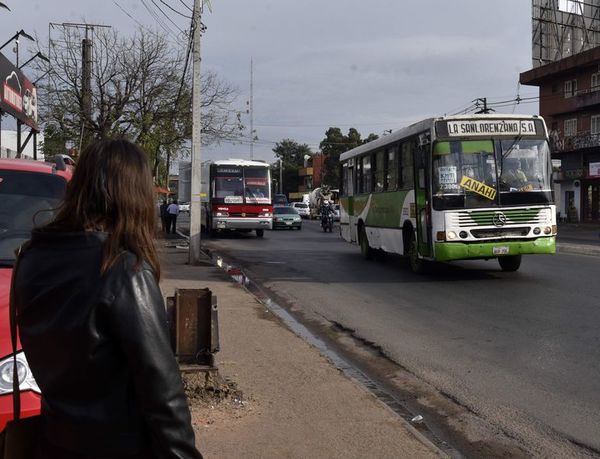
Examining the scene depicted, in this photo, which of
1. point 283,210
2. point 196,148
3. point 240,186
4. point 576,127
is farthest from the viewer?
point 576,127

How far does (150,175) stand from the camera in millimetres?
2037

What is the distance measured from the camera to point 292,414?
5.24 metres

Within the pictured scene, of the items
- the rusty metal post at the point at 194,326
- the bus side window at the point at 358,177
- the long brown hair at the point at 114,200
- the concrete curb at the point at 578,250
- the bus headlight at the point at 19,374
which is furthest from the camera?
the concrete curb at the point at 578,250

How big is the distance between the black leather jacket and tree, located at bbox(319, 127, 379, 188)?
82243 millimetres

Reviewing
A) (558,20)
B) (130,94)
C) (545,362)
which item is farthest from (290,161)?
(545,362)

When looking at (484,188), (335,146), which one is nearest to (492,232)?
(484,188)

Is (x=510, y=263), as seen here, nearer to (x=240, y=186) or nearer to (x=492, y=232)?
(x=492, y=232)

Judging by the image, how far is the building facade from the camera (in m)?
43.7

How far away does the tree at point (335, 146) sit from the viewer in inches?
3381

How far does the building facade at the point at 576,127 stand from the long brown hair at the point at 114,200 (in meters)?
43.5

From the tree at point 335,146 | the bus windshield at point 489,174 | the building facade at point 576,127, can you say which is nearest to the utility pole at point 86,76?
the bus windshield at point 489,174

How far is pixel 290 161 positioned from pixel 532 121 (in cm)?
10066

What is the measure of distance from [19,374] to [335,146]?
87.0m

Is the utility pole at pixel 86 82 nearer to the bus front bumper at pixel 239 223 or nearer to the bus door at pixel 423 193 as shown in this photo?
the bus front bumper at pixel 239 223
